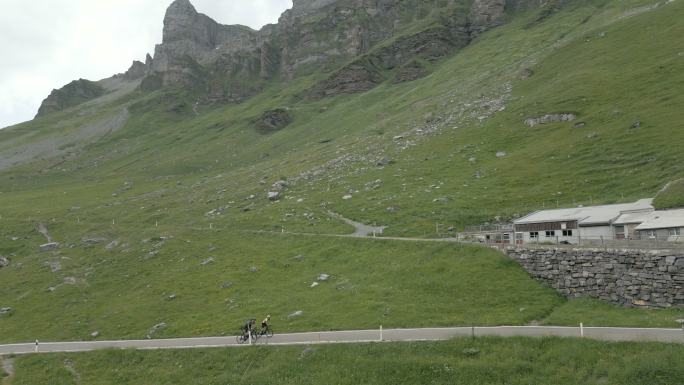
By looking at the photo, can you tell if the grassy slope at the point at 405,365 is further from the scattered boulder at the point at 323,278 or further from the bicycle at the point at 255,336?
the scattered boulder at the point at 323,278

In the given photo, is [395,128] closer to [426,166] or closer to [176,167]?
[426,166]

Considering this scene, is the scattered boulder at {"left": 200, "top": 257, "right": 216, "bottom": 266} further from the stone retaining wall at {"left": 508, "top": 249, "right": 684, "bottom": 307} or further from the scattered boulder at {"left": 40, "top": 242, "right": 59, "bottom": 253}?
the stone retaining wall at {"left": 508, "top": 249, "right": 684, "bottom": 307}

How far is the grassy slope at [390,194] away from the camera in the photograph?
42.9 m

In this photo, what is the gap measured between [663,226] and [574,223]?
31.4 ft

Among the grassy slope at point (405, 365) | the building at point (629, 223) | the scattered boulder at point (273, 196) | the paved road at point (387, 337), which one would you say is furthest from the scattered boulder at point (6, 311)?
the building at point (629, 223)

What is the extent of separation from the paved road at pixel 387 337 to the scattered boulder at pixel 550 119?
76.6 metres

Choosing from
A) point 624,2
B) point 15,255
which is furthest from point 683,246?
point 624,2

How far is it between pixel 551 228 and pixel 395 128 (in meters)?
79.4

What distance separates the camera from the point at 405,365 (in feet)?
94.6

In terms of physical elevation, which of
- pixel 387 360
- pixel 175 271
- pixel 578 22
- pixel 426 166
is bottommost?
pixel 387 360

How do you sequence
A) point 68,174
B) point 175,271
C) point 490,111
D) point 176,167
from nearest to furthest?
point 175,271 → point 490,111 → point 176,167 → point 68,174

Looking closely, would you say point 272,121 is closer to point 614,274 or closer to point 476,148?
point 476,148

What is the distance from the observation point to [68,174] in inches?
7234

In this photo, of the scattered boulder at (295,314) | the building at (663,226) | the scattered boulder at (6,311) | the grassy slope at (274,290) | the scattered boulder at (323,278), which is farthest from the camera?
the scattered boulder at (6,311)
